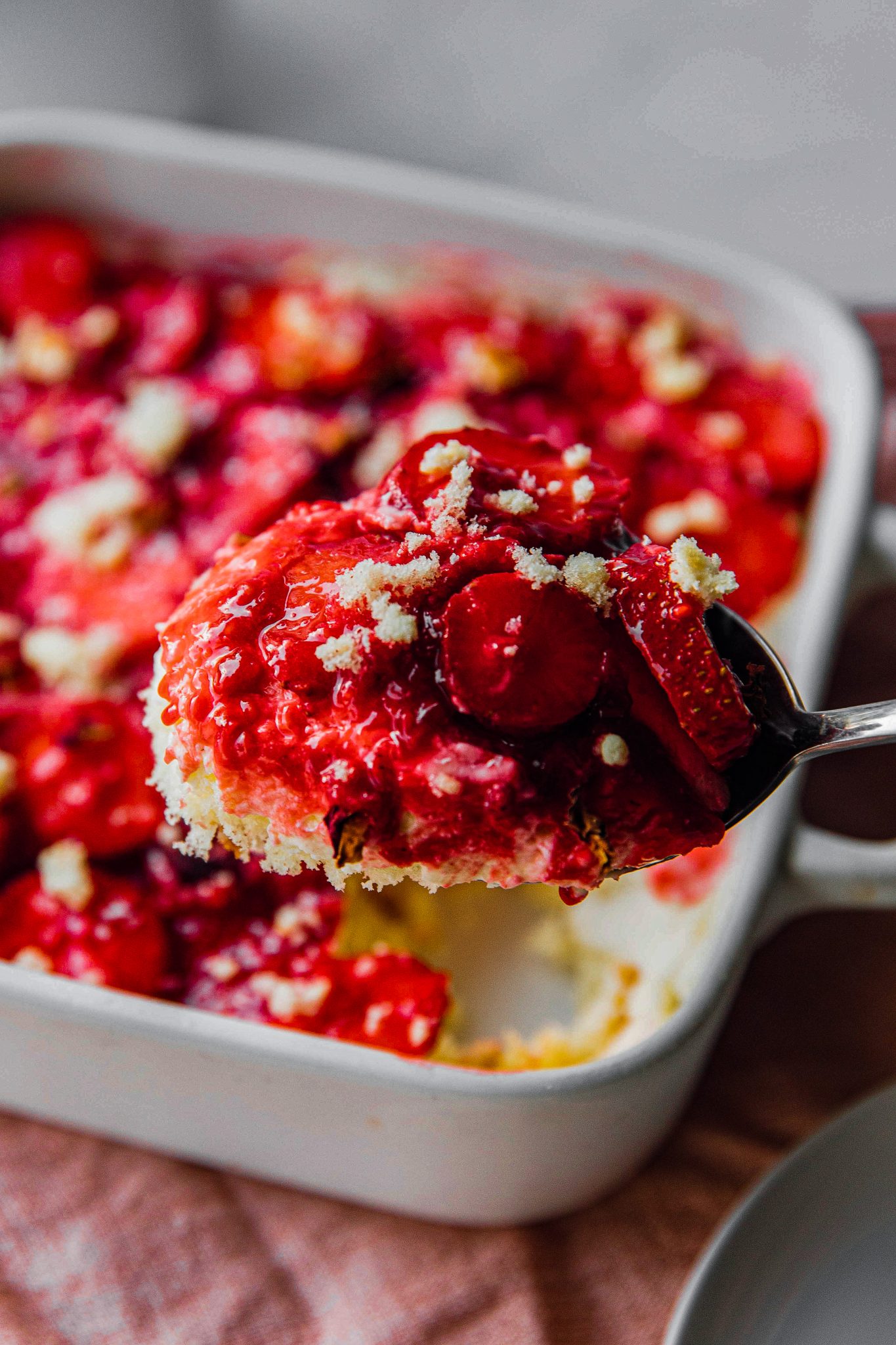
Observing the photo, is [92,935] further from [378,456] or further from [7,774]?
[378,456]

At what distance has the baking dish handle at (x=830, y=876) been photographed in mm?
1258

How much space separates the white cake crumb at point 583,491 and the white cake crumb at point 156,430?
0.79 metres

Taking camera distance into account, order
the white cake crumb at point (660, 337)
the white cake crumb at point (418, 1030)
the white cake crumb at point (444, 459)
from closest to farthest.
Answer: the white cake crumb at point (444, 459), the white cake crumb at point (418, 1030), the white cake crumb at point (660, 337)

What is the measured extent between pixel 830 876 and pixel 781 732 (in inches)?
12.1

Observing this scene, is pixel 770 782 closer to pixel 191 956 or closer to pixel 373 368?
pixel 191 956

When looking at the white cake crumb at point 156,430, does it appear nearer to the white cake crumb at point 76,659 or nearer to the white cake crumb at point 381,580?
the white cake crumb at point 76,659

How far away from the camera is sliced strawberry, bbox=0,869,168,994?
4.32 feet

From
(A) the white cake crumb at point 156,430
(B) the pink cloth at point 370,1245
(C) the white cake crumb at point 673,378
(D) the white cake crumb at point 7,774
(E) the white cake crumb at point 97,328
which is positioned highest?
(C) the white cake crumb at point 673,378

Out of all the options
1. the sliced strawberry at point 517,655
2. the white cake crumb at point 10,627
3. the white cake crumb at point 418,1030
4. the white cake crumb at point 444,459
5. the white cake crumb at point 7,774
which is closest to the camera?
the sliced strawberry at point 517,655

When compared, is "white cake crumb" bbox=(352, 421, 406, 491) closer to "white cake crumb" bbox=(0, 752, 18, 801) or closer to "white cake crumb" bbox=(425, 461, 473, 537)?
"white cake crumb" bbox=(0, 752, 18, 801)

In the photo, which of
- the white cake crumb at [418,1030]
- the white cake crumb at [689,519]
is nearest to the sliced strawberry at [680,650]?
the white cake crumb at [418,1030]

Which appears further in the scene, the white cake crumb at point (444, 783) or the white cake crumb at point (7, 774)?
the white cake crumb at point (7, 774)

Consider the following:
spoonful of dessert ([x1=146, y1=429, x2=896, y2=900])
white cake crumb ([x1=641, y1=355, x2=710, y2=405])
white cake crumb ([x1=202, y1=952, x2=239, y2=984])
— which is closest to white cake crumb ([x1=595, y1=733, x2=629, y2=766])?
spoonful of dessert ([x1=146, y1=429, x2=896, y2=900])

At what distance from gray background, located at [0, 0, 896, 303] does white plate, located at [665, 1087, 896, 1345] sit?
130 centimetres
